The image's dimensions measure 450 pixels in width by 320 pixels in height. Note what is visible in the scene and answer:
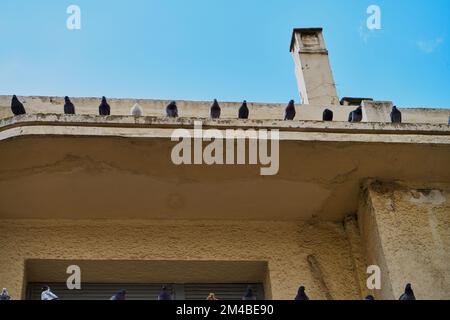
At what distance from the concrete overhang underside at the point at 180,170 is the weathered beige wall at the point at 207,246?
0.39 ft

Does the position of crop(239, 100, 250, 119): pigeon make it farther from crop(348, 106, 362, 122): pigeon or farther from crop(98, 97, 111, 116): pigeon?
crop(98, 97, 111, 116): pigeon

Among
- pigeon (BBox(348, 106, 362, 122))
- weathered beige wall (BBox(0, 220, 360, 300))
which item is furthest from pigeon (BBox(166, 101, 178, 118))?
pigeon (BBox(348, 106, 362, 122))

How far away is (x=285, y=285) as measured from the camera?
7488 mm

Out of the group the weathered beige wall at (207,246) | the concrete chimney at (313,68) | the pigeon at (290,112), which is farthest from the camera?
the concrete chimney at (313,68)

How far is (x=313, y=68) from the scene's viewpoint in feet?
34.3

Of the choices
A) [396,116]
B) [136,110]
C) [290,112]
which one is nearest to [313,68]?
[290,112]

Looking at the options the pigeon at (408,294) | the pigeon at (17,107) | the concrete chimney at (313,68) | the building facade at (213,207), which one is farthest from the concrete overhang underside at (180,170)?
the concrete chimney at (313,68)

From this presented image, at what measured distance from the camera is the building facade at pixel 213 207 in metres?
7.41

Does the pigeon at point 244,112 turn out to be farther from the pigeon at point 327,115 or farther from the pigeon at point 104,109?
the pigeon at point 104,109

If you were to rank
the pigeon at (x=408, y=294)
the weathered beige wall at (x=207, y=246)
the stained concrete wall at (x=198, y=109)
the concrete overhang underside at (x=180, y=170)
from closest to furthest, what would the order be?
the pigeon at (x=408, y=294) → the concrete overhang underside at (x=180, y=170) → the weathered beige wall at (x=207, y=246) → the stained concrete wall at (x=198, y=109)

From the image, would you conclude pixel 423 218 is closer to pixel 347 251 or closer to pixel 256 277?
pixel 347 251

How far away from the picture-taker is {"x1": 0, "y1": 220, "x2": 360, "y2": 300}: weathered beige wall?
7.51 metres
